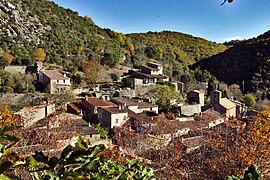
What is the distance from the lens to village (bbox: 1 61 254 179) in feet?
54.1

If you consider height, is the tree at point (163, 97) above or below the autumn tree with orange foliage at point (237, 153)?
above

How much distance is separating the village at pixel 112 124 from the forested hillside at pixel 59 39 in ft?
24.8

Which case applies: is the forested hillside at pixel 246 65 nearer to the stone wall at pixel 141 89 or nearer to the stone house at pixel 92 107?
the stone wall at pixel 141 89

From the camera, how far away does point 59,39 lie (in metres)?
44.9

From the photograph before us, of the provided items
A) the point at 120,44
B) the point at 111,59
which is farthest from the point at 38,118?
the point at 120,44

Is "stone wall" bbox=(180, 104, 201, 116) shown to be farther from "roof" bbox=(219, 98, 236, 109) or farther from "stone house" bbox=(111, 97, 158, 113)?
"stone house" bbox=(111, 97, 158, 113)

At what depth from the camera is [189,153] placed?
667 inches

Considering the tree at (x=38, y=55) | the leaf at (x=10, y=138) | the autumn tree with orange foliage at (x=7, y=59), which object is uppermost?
the tree at (x=38, y=55)

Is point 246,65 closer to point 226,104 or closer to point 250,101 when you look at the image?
point 250,101

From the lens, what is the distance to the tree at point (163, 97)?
28.9m

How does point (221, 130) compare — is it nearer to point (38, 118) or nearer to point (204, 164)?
point (204, 164)

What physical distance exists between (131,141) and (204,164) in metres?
5.44

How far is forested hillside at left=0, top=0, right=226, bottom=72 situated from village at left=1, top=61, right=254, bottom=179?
24.8ft

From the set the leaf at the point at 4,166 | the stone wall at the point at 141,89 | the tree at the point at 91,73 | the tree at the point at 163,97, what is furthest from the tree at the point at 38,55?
the leaf at the point at 4,166
